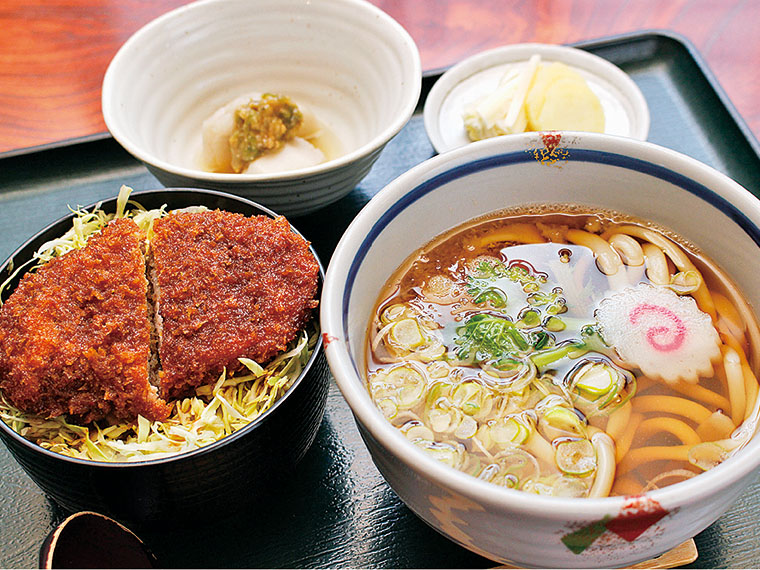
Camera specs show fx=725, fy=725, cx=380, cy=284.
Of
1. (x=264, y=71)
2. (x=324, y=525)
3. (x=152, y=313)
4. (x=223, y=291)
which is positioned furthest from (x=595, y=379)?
(x=264, y=71)

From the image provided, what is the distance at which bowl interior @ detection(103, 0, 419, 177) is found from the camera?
5.94ft

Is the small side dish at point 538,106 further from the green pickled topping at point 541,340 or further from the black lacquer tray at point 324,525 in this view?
the green pickled topping at point 541,340

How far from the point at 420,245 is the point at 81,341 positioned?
1.92 ft

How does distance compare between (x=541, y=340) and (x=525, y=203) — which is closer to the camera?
(x=541, y=340)

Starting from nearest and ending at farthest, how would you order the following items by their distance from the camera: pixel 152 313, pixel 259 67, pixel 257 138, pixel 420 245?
pixel 420 245 → pixel 152 313 → pixel 257 138 → pixel 259 67

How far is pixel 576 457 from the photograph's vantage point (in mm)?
1019

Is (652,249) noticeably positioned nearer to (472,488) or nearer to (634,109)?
(472,488)

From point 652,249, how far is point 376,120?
0.86m

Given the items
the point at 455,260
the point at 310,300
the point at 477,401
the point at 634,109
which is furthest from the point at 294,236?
the point at 634,109

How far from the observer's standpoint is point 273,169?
1.81 meters

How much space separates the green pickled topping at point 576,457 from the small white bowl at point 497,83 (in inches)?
39.9

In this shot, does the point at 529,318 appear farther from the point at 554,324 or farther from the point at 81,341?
the point at 81,341

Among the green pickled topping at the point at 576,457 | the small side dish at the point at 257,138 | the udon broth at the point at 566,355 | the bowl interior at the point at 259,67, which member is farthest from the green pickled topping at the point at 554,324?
the small side dish at the point at 257,138

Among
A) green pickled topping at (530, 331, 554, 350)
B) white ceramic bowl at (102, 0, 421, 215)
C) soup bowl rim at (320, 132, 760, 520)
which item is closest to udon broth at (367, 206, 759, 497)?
green pickled topping at (530, 331, 554, 350)
